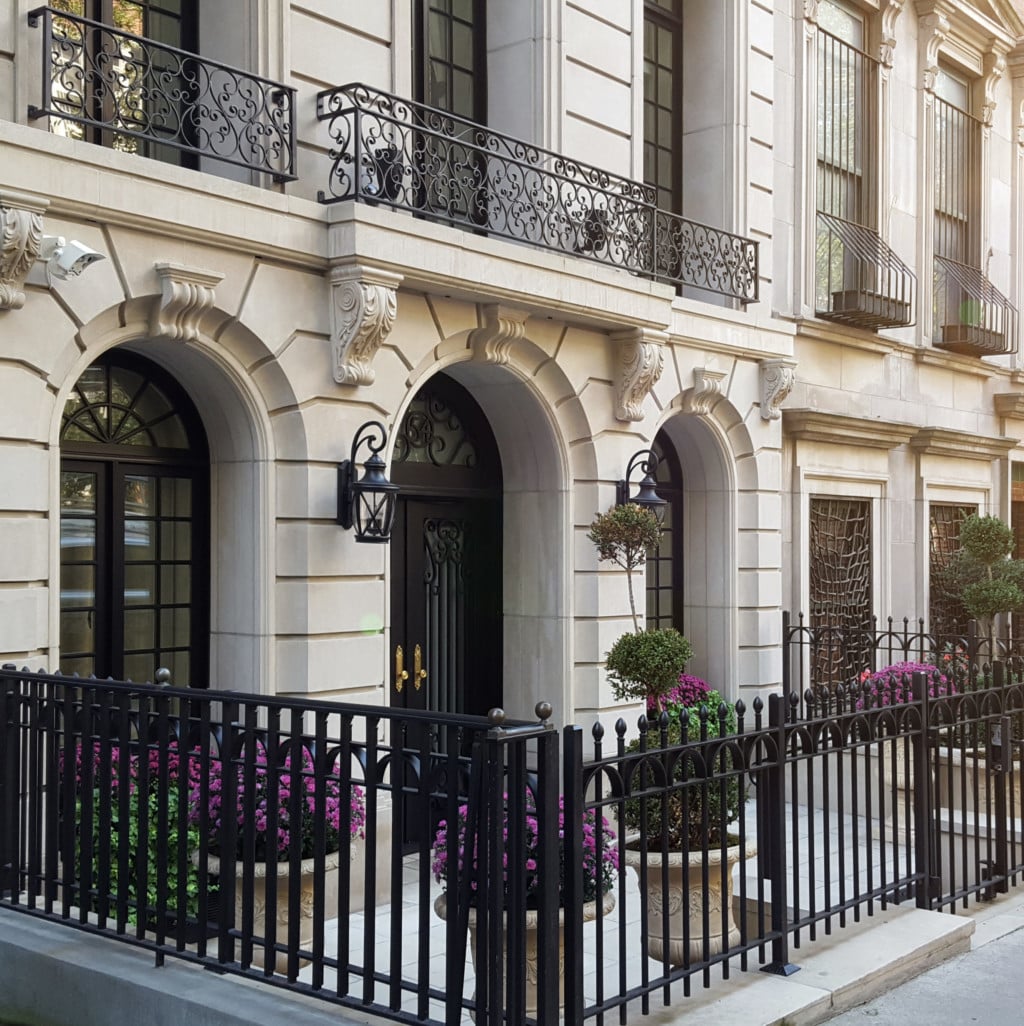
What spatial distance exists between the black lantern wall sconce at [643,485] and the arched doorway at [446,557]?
1.13m

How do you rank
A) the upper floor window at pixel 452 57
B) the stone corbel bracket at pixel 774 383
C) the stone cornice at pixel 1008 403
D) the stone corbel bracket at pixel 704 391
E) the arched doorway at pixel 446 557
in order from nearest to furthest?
the arched doorway at pixel 446 557 < the upper floor window at pixel 452 57 < the stone corbel bracket at pixel 704 391 < the stone corbel bracket at pixel 774 383 < the stone cornice at pixel 1008 403

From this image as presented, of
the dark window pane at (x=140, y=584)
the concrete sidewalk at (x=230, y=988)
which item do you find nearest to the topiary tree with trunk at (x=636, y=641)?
the dark window pane at (x=140, y=584)

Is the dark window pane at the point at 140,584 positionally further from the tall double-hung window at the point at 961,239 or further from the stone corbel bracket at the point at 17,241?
the tall double-hung window at the point at 961,239

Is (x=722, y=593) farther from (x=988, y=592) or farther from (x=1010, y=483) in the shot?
(x=1010, y=483)

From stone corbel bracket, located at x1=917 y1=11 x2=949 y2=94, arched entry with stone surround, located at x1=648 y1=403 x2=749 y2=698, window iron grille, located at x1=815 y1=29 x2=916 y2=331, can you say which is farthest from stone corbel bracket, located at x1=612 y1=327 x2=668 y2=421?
stone corbel bracket, located at x1=917 y1=11 x2=949 y2=94

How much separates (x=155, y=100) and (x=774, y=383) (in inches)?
286

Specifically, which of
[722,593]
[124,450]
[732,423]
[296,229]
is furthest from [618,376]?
[124,450]

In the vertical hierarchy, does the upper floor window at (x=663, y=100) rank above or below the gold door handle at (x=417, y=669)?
above

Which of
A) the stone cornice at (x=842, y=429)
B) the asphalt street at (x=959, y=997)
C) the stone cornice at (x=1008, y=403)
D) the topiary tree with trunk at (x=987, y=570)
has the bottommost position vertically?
the asphalt street at (x=959, y=997)

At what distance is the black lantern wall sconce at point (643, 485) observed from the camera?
11.4 metres

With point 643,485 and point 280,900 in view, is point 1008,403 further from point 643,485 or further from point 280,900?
point 280,900

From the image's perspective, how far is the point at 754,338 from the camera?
13164 mm

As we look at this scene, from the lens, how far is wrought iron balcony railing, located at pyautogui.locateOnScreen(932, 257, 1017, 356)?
17250 millimetres

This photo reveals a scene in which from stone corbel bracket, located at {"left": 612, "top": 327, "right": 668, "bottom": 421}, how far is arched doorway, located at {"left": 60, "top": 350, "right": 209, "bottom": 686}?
407 centimetres
